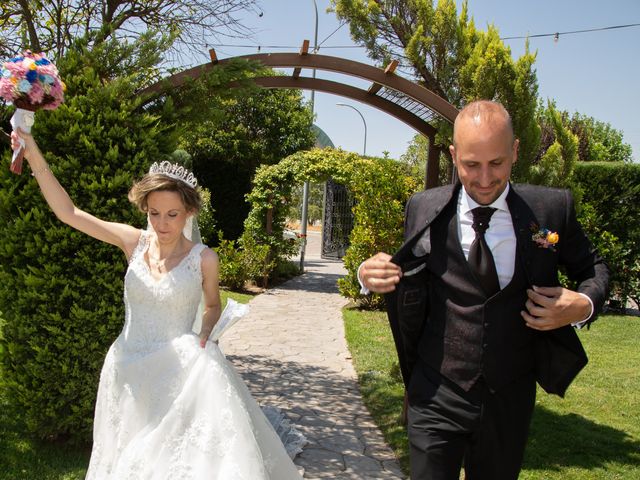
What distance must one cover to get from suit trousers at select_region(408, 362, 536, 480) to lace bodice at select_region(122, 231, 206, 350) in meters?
1.42

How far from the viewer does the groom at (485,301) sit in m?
2.38

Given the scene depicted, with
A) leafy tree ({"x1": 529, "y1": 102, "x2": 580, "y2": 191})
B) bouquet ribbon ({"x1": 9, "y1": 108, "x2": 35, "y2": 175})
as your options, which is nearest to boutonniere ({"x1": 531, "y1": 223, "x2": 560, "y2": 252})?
bouquet ribbon ({"x1": 9, "y1": 108, "x2": 35, "y2": 175})

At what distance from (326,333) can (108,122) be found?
6.34 metres

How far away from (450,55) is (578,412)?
160 inches

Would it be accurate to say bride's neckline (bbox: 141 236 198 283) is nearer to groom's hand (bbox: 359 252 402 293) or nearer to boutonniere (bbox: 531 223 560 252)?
groom's hand (bbox: 359 252 402 293)

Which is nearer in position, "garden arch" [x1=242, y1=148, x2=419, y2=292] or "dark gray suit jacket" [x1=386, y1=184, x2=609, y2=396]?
"dark gray suit jacket" [x1=386, y1=184, x2=609, y2=396]

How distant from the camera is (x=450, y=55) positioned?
6496 mm

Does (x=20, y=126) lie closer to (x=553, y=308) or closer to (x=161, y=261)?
(x=161, y=261)

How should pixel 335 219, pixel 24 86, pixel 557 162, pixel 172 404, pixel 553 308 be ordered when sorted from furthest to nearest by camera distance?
pixel 335 219 → pixel 557 162 → pixel 24 86 → pixel 172 404 → pixel 553 308

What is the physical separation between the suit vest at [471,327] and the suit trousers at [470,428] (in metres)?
0.06

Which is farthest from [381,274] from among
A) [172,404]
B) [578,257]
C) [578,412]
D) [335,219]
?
[335,219]

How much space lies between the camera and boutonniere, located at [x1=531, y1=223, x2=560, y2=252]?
241 cm

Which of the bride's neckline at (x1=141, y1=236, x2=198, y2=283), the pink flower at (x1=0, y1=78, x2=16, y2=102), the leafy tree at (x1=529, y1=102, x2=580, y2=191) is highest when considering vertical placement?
the leafy tree at (x1=529, y1=102, x2=580, y2=191)

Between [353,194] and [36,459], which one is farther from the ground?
[353,194]
